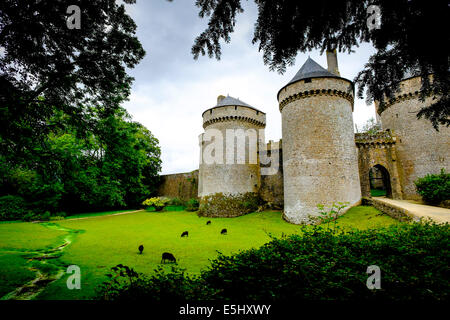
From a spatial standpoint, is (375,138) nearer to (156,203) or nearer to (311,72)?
(311,72)

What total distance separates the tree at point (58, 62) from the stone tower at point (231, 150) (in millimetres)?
13152

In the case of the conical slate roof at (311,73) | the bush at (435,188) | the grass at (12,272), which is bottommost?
the grass at (12,272)

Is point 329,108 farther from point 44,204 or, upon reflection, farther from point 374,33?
point 44,204

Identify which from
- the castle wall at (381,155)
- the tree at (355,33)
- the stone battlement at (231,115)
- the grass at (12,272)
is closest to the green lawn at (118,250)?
the grass at (12,272)

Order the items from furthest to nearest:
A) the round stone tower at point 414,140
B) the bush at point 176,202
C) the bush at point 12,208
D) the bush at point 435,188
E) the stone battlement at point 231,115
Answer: the bush at point 176,202
the stone battlement at point 231,115
the bush at point 12,208
the round stone tower at point 414,140
the bush at point 435,188

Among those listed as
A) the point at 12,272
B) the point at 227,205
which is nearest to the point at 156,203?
the point at 227,205

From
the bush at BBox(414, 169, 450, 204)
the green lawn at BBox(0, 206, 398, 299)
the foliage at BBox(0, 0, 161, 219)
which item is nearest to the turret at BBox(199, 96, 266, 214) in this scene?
the green lawn at BBox(0, 206, 398, 299)

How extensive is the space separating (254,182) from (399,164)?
11492mm

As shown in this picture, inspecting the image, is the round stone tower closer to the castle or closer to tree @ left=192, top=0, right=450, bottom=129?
the castle

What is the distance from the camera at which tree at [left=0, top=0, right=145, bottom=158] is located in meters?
4.05

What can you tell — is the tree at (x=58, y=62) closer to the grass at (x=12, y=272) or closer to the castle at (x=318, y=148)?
the grass at (x=12, y=272)

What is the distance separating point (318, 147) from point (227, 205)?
872 cm

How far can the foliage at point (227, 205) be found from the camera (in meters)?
17.6

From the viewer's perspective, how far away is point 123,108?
21.1ft
